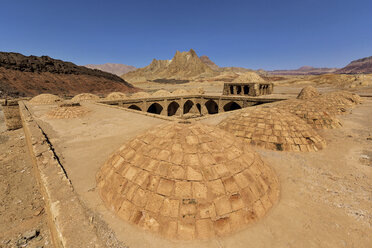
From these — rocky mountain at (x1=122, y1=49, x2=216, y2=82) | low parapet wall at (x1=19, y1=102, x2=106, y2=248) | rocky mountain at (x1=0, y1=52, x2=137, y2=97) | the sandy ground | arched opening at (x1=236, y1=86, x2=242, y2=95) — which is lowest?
A: the sandy ground

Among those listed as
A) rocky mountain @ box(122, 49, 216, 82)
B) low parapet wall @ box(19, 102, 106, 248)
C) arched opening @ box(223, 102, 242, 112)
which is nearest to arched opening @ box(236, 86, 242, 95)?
arched opening @ box(223, 102, 242, 112)

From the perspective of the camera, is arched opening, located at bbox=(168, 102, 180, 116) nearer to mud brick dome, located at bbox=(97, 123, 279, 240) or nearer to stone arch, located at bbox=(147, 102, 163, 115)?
stone arch, located at bbox=(147, 102, 163, 115)

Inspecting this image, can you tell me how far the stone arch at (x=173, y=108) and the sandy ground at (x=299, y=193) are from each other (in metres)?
20.9

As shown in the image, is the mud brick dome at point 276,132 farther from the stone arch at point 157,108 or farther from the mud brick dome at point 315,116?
the stone arch at point 157,108

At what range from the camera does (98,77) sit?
65.7 metres

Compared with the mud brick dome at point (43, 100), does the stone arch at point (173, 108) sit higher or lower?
lower

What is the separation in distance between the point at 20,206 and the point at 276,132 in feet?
49.4

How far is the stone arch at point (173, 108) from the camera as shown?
3316 centimetres

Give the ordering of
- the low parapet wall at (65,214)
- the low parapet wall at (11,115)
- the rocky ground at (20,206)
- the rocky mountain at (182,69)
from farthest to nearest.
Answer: the rocky mountain at (182,69) → the low parapet wall at (11,115) → the rocky ground at (20,206) → the low parapet wall at (65,214)

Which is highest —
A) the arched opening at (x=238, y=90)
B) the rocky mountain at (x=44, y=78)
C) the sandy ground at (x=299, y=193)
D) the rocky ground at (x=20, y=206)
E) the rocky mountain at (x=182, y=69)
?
the rocky mountain at (x=182, y=69)

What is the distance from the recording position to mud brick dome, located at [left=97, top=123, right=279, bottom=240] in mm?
4208

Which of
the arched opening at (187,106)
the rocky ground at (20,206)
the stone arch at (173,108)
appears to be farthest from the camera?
the arched opening at (187,106)

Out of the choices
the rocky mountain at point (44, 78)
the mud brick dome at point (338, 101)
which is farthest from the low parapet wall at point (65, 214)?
the rocky mountain at point (44, 78)

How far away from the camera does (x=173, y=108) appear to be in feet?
111
